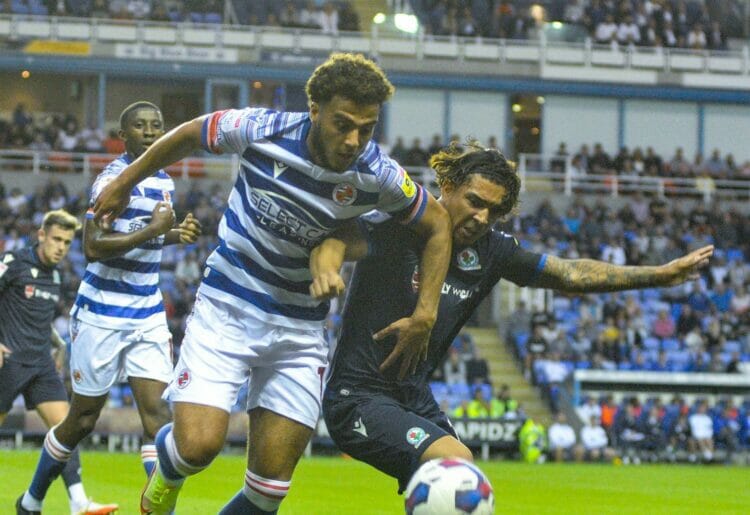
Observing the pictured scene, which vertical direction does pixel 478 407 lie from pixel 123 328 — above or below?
below

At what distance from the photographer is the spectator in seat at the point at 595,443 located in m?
23.2

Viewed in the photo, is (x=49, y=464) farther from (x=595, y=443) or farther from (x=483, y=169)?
(x=595, y=443)

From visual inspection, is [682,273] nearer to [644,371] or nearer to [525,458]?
[525,458]

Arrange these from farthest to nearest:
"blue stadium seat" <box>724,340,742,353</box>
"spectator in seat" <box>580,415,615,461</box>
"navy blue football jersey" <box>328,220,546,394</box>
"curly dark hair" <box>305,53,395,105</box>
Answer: "blue stadium seat" <box>724,340,742,353</box> → "spectator in seat" <box>580,415,615,461</box> → "navy blue football jersey" <box>328,220,546,394</box> → "curly dark hair" <box>305,53,395,105</box>

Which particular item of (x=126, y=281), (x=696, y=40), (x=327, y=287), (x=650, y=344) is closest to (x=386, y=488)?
(x=126, y=281)

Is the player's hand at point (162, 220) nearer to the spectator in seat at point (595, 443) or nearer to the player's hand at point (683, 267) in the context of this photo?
the player's hand at point (683, 267)

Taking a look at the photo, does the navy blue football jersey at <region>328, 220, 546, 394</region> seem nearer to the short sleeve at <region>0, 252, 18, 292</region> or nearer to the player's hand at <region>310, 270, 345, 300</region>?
the player's hand at <region>310, 270, 345, 300</region>

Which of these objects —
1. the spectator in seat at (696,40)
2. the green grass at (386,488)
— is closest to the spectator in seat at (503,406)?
the green grass at (386,488)

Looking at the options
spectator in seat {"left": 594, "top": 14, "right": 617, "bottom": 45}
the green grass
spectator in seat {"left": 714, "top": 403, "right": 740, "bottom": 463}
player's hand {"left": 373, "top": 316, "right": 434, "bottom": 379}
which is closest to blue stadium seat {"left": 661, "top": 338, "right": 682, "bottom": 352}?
spectator in seat {"left": 714, "top": 403, "right": 740, "bottom": 463}

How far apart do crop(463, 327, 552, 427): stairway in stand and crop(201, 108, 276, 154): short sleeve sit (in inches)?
761

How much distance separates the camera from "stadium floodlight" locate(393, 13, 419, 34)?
38.0m

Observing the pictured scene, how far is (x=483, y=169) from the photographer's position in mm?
6414

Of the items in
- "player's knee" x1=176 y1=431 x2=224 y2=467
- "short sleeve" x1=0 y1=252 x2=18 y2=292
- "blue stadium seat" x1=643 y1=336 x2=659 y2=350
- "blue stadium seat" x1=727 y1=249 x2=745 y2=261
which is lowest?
"blue stadium seat" x1=643 y1=336 x2=659 y2=350

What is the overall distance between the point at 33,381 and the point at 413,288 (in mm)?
4547
